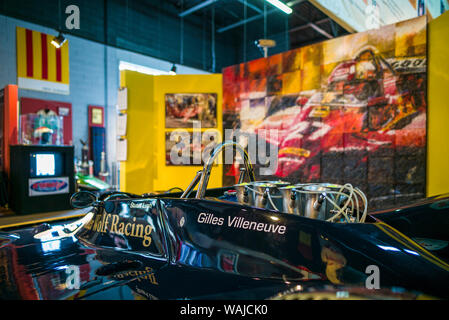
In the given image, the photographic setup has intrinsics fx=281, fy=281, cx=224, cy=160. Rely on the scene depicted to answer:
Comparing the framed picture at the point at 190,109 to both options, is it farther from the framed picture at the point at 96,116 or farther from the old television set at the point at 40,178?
the framed picture at the point at 96,116

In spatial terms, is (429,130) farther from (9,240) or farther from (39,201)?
(39,201)

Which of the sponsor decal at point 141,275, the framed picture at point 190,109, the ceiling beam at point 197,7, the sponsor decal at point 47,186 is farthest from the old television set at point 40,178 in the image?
the ceiling beam at point 197,7

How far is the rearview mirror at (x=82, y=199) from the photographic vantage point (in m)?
1.63

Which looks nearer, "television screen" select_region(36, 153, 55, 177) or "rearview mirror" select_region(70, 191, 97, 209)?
"rearview mirror" select_region(70, 191, 97, 209)

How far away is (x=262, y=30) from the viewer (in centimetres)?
1175

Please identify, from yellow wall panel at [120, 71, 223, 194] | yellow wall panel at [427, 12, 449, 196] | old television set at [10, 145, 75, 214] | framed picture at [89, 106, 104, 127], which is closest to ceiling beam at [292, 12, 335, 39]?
yellow wall panel at [120, 71, 223, 194]

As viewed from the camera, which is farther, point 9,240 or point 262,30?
point 262,30

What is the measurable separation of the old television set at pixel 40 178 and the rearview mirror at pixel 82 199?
394 cm

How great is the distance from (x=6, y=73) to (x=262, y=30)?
29.8 ft

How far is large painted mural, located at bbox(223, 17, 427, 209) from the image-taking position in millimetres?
3680

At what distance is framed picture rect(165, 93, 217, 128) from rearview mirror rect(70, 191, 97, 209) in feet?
15.2

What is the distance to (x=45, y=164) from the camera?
496cm

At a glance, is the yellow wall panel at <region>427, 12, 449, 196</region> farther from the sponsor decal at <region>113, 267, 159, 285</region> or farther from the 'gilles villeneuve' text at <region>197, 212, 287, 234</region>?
Answer: the sponsor decal at <region>113, 267, 159, 285</region>
